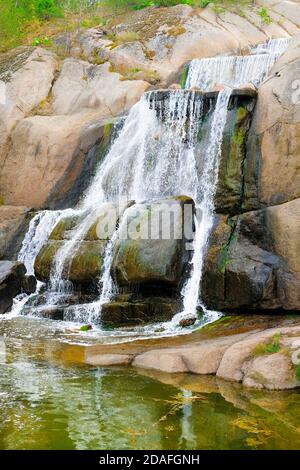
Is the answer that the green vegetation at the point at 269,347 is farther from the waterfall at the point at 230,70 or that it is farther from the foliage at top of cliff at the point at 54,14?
the foliage at top of cliff at the point at 54,14

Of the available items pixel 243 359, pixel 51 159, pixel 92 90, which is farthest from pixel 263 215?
pixel 92 90

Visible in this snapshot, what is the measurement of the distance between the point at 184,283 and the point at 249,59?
1049cm

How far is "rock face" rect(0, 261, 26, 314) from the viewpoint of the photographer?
1623 centimetres

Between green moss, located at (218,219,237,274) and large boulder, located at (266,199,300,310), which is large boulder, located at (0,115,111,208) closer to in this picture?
green moss, located at (218,219,237,274)

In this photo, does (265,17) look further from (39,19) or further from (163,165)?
(163,165)

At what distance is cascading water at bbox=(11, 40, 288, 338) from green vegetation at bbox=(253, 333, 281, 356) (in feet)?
13.5

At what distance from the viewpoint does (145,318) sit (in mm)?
14188

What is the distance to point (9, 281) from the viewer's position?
1661 centimetres

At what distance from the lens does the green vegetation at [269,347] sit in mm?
9680

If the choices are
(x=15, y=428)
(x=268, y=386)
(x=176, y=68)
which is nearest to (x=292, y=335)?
(x=268, y=386)

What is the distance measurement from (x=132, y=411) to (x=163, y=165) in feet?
38.1

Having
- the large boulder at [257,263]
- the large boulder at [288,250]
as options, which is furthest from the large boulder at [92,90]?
the large boulder at [288,250]
